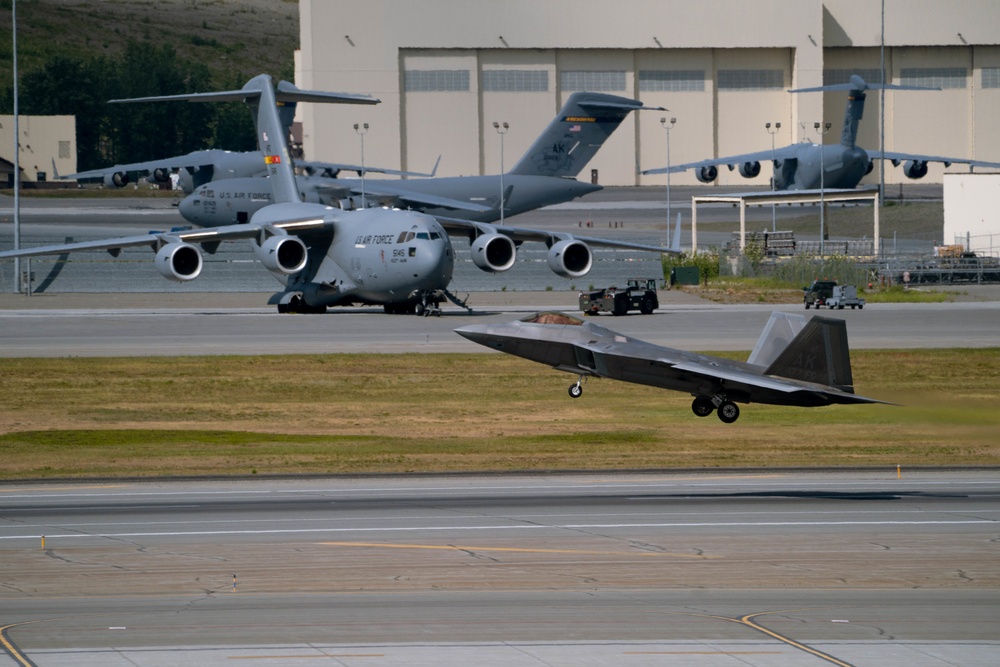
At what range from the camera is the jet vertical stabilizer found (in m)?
29.1

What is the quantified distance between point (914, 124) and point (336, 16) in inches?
1980

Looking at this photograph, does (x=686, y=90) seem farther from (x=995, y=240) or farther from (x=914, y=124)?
(x=995, y=240)

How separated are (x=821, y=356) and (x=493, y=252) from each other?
1110 inches

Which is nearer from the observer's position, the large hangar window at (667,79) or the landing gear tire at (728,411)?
the landing gear tire at (728,411)

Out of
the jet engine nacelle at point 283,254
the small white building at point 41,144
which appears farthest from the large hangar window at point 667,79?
the jet engine nacelle at point 283,254

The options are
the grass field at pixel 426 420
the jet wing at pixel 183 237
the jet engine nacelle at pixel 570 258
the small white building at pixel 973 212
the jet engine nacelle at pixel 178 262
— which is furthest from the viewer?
the small white building at pixel 973 212

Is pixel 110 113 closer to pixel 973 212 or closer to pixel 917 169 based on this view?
pixel 917 169

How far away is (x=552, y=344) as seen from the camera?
2866 centimetres

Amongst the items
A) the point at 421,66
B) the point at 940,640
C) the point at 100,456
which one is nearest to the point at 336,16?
the point at 421,66

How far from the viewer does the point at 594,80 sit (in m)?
117

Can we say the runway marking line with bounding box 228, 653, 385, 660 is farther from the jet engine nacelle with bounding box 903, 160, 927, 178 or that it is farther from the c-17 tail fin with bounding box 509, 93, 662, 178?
the jet engine nacelle with bounding box 903, 160, 927, 178

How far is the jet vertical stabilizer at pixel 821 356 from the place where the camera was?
29062mm

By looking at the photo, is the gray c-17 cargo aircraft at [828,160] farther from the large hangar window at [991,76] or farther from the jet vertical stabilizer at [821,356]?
the jet vertical stabilizer at [821,356]

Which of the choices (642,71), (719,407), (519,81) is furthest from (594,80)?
(719,407)
